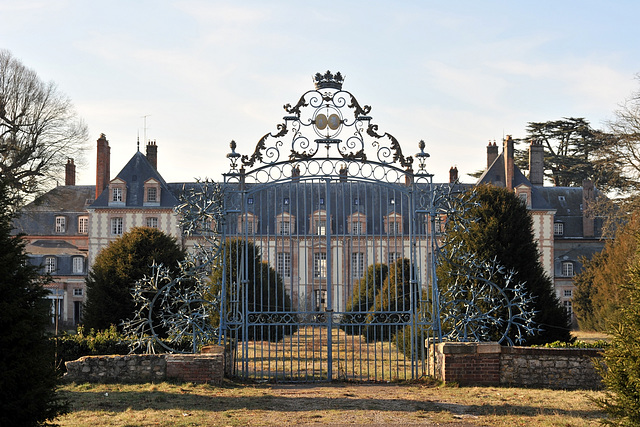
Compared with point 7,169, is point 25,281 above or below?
below

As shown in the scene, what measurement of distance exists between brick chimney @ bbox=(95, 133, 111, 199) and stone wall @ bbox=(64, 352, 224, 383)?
3053 cm

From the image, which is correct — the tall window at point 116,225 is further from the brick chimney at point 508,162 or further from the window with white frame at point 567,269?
the window with white frame at point 567,269

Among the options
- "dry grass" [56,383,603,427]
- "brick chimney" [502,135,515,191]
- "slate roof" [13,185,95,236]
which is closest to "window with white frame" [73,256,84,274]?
"slate roof" [13,185,95,236]

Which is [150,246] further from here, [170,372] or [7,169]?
[7,169]

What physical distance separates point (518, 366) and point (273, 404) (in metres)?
3.31

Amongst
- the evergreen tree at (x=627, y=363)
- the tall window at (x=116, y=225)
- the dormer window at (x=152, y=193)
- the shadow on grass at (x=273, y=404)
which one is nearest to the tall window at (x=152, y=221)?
the dormer window at (x=152, y=193)

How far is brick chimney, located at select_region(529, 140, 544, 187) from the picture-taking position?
41.0 m

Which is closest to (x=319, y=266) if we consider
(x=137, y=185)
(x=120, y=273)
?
(x=120, y=273)

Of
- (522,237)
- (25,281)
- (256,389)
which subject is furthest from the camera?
(522,237)

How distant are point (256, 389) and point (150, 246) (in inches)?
261

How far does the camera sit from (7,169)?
926 inches

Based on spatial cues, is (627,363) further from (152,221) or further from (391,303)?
(152,221)

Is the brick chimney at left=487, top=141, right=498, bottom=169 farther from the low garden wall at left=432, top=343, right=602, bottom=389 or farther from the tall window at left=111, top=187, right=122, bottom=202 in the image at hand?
the low garden wall at left=432, top=343, right=602, bottom=389

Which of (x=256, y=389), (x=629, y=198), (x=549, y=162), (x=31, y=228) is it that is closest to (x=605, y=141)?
(x=629, y=198)
